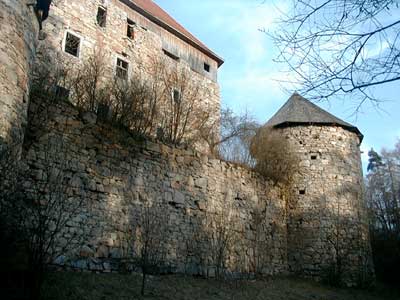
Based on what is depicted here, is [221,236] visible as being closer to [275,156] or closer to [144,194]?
[144,194]

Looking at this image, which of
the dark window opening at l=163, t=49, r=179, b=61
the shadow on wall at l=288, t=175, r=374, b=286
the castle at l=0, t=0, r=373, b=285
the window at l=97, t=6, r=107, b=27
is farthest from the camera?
the dark window opening at l=163, t=49, r=179, b=61

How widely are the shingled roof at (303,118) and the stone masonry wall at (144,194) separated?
2.93m

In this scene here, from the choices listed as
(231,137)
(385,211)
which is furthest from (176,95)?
(385,211)

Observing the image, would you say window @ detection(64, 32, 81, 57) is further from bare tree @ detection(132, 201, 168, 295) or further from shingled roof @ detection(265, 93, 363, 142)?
bare tree @ detection(132, 201, 168, 295)

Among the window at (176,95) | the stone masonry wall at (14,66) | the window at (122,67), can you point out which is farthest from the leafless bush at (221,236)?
the window at (122,67)

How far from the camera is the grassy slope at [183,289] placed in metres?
6.71

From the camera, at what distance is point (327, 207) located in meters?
14.0

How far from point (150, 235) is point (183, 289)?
1380 millimetres

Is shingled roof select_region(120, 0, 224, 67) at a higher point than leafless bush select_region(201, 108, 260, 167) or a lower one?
higher

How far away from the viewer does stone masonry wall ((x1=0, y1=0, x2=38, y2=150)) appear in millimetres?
6719

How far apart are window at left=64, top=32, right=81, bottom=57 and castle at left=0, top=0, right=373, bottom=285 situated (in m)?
0.05

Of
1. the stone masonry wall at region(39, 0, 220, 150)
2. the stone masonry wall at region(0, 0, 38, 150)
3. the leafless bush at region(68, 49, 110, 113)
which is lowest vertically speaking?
the stone masonry wall at region(0, 0, 38, 150)

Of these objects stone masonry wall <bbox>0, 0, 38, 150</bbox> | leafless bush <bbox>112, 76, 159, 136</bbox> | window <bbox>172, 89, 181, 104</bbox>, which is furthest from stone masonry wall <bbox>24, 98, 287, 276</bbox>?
window <bbox>172, 89, 181, 104</bbox>

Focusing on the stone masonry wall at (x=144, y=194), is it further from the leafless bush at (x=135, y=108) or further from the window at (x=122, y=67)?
the window at (x=122, y=67)
